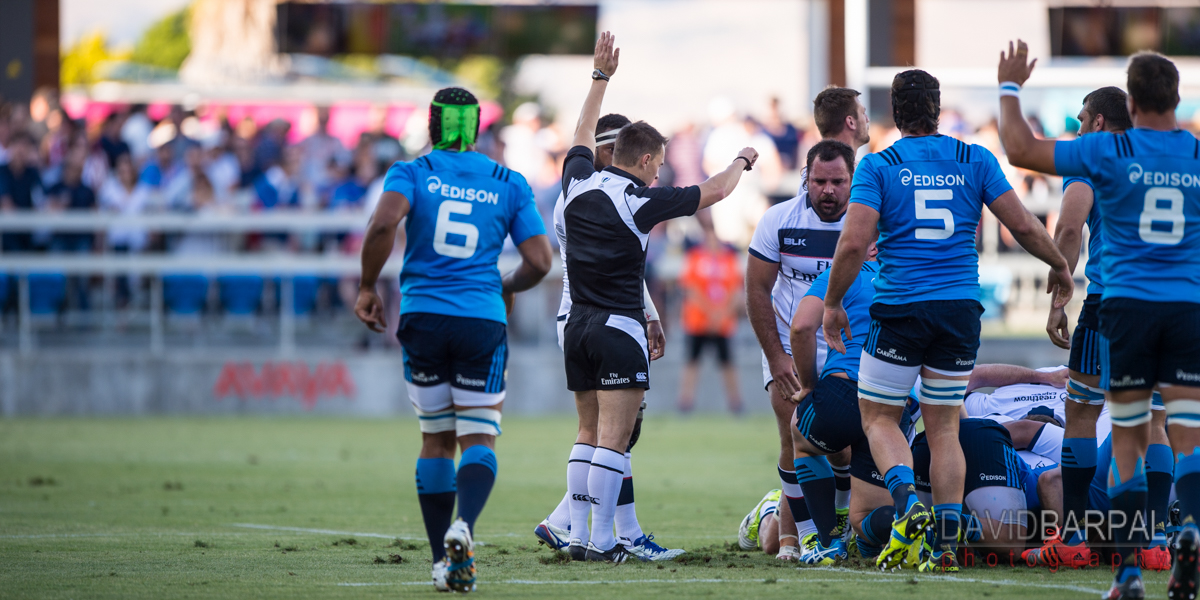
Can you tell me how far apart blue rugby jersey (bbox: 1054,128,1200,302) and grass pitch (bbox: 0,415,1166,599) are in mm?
1268

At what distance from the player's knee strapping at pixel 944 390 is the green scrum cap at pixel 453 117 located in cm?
237

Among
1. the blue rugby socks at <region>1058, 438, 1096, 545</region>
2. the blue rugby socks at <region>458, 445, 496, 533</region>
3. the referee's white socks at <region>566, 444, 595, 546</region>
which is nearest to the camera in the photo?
the blue rugby socks at <region>458, 445, 496, 533</region>

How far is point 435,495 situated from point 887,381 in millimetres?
2102

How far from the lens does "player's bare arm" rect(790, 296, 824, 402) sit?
20.8 feet

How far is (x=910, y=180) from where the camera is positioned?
5.88 metres

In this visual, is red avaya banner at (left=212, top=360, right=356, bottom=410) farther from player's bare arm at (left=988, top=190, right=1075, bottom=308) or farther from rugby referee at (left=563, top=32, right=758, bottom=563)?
player's bare arm at (left=988, top=190, right=1075, bottom=308)

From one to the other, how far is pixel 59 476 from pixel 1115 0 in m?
16.2

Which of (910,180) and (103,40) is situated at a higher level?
(103,40)

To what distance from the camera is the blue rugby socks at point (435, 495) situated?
18.8ft

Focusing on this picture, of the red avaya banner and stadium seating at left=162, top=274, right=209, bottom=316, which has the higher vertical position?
stadium seating at left=162, top=274, right=209, bottom=316

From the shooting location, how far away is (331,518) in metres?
8.33

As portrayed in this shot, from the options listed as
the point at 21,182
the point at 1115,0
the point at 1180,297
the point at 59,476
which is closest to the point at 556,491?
the point at 59,476

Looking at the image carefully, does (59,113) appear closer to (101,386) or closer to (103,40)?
(101,386)

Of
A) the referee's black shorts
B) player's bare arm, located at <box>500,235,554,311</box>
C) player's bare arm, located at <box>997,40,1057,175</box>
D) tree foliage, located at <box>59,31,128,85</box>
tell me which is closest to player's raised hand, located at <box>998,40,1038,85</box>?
player's bare arm, located at <box>997,40,1057,175</box>
